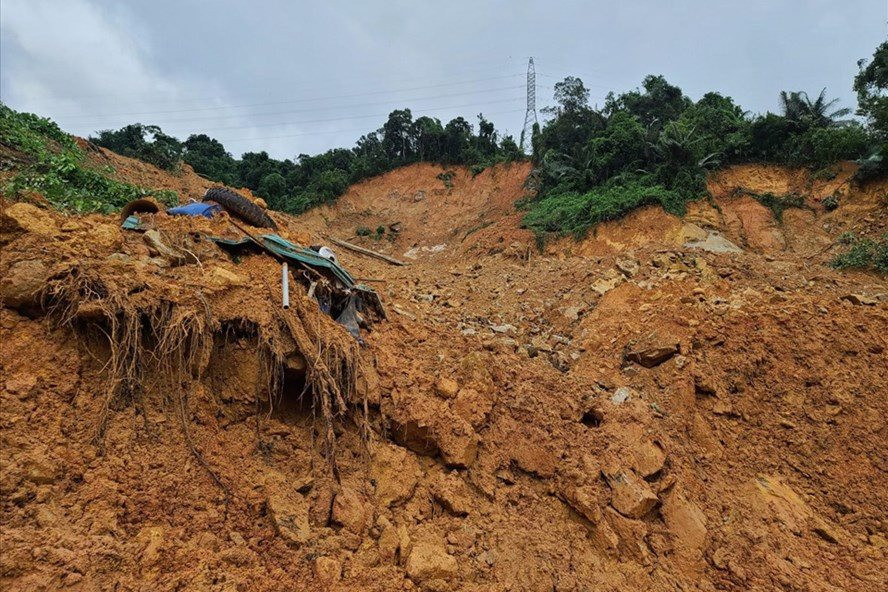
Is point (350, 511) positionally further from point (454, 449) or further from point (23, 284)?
point (23, 284)

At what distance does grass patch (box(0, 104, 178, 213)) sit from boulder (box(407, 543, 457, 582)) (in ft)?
12.3

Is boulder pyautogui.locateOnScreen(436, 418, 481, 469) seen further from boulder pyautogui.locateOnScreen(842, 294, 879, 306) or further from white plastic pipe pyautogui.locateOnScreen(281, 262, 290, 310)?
boulder pyautogui.locateOnScreen(842, 294, 879, 306)

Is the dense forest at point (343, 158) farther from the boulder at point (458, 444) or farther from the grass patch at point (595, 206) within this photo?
the boulder at point (458, 444)

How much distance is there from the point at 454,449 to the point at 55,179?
18.5 feet

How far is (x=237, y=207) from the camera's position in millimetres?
5188

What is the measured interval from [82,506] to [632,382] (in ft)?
15.7

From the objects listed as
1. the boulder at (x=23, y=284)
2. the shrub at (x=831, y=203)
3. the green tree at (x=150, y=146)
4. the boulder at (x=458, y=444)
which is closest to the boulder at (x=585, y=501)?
the boulder at (x=458, y=444)

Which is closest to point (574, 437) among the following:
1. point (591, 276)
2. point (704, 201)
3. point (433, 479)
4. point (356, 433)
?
point (433, 479)

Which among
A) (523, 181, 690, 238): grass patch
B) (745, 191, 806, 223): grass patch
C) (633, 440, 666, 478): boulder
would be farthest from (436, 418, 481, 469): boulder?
(745, 191, 806, 223): grass patch

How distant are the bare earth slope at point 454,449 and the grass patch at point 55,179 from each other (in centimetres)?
140

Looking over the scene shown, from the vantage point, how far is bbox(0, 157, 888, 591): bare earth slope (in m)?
2.21

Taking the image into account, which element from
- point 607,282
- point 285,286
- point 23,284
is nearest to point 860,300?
point 607,282

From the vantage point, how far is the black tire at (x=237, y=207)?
16.9ft

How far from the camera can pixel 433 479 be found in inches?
129
